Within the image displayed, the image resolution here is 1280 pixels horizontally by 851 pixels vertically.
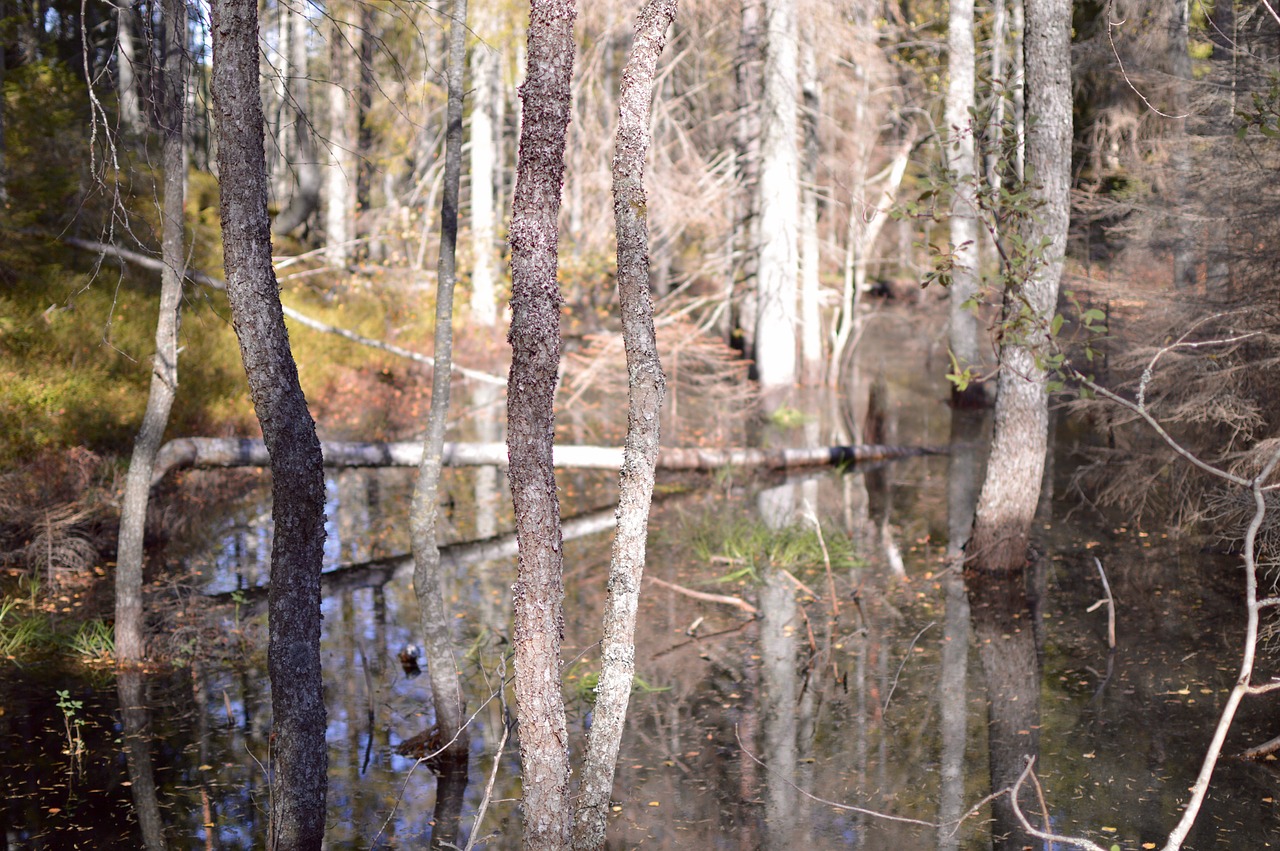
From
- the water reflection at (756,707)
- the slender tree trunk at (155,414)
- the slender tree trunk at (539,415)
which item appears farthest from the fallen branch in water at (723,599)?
the slender tree trunk at (539,415)

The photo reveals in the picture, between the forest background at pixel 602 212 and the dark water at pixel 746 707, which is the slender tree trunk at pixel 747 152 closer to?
the forest background at pixel 602 212

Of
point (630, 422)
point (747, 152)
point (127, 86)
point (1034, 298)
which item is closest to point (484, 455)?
point (1034, 298)

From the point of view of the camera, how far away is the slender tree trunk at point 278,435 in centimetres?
504

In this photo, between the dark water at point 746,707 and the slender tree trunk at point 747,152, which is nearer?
the dark water at point 746,707

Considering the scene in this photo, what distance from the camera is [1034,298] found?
9.41 metres

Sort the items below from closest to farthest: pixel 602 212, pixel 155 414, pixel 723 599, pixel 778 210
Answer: pixel 155 414
pixel 723 599
pixel 602 212
pixel 778 210

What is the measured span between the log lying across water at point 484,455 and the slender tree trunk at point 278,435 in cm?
565

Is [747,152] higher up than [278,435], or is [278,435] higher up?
[747,152]

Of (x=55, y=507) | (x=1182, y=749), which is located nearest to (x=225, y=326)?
(x=55, y=507)

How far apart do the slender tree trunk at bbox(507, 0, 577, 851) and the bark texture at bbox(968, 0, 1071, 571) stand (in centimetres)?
489

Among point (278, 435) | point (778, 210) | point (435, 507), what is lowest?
point (435, 507)

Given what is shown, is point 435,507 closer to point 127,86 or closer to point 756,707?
point 756,707

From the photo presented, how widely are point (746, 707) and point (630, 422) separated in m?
3.40

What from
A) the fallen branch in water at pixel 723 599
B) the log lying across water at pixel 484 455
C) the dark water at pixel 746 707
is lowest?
the dark water at pixel 746 707
